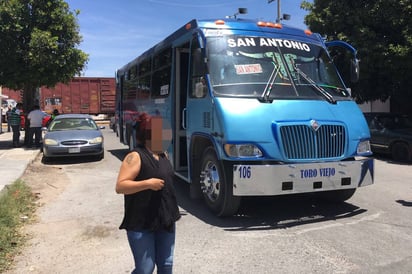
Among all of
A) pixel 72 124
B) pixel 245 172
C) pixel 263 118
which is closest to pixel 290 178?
pixel 245 172

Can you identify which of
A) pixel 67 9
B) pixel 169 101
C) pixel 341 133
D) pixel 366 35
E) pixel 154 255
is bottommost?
pixel 154 255

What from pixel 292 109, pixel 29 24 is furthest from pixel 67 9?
pixel 292 109

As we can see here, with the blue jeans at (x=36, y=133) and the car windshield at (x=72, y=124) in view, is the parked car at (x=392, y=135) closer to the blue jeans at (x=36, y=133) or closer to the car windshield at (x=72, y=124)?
the car windshield at (x=72, y=124)

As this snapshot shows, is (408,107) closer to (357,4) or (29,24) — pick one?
(357,4)

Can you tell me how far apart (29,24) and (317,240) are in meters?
13.1

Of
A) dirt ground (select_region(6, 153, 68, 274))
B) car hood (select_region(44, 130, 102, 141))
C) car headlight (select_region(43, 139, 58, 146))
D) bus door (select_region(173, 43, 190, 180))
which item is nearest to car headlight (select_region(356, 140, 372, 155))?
bus door (select_region(173, 43, 190, 180))

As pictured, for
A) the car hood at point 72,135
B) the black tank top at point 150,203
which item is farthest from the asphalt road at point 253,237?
the car hood at point 72,135

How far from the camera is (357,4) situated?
1462cm

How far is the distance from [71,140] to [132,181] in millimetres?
9704

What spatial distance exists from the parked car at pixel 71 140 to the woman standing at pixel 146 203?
374 inches

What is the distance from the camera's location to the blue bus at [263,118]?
5.39m

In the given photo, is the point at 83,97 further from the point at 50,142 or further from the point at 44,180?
the point at 44,180

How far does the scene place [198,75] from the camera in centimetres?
647

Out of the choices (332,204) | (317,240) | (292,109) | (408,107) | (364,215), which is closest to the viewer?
(317,240)
